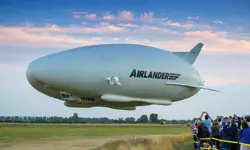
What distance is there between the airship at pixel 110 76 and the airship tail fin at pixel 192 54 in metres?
2.40

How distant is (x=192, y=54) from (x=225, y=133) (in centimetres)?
461

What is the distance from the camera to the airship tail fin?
1986cm

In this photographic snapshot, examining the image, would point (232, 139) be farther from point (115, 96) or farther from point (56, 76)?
point (56, 76)

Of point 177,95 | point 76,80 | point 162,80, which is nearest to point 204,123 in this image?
point 177,95

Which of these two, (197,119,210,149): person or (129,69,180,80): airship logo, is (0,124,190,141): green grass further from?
(129,69,180,80): airship logo

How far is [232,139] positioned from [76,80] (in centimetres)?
604

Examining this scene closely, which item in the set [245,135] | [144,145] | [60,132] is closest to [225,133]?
[245,135]

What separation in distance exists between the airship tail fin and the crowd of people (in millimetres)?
2434

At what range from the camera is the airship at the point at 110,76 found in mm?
15547

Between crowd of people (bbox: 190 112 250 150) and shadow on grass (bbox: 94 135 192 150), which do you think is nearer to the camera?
crowd of people (bbox: 190 112 250 150)

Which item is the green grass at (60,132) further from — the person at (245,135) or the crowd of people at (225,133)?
the person at (245,135)

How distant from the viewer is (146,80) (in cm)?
1617

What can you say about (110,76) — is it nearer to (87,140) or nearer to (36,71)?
(36,71)

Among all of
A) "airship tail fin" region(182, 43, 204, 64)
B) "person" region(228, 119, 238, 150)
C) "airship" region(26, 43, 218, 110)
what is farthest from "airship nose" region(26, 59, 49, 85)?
"person" region(228, 119, 238, 150)
